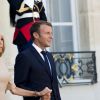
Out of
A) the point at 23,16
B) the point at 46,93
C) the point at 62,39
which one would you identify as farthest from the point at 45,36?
the point at 62,39

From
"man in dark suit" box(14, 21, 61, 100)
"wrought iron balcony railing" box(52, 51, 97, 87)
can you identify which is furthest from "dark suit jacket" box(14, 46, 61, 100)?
"wrought iron balcony railing" box(52, 51, 97, 87)

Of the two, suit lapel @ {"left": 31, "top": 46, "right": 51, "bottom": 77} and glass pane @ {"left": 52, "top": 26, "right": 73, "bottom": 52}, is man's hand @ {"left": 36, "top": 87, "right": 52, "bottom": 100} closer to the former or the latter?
suit lapel @ {"left": 31, "top": 46, "right": 51, "bottom": 77}

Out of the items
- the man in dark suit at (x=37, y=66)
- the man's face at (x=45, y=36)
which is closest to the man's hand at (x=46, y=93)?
the man in dark suit at (x=37, y=66)

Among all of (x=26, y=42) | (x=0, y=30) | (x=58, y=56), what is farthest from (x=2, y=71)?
→ (x=58, y=56)

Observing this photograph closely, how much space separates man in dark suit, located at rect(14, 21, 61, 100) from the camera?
182 inches

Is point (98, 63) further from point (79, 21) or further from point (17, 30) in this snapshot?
point (17, 30)

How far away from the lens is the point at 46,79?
183 inches

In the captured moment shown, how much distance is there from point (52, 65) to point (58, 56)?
10.5 ft

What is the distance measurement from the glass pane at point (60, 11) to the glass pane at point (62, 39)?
0.13 metres

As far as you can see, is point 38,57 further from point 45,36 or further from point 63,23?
point 63,23

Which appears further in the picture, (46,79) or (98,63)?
(98,63)

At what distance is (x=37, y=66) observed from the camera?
15.2 ft

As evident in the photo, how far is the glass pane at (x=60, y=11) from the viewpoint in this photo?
8.38 metres

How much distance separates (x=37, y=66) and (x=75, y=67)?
3.55m
